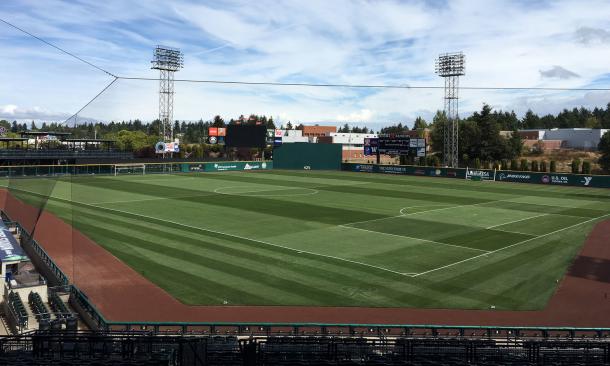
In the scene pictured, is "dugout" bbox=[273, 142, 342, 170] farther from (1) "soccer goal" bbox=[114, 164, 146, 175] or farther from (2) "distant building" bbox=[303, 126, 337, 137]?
(2) "distant building" bbox=[303, 126, 337, 137]

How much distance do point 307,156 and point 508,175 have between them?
3779 cm

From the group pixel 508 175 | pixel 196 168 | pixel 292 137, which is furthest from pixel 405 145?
pixel 292 137

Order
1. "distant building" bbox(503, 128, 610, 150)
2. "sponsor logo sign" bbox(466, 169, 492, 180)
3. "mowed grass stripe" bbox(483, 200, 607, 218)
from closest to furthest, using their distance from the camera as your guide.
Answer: "mowed grass stripe" bbox(483, 200, 607, 218) → "sponsor logo sign" bbox(466, 169, 492, 180) → "distant building" bbox(503, 128, 610, 150)

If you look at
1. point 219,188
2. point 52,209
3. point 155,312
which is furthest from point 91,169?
point 155,312

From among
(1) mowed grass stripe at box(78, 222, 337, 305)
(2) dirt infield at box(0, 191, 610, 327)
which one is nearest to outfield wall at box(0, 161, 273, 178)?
(1) mowed grass stripe at box(78, 222, 337, 305)

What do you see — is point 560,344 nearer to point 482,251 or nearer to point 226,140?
point 482,251

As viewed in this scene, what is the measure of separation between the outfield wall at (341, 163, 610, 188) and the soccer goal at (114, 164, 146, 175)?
39.8m

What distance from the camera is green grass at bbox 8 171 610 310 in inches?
840

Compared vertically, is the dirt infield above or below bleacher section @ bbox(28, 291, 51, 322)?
below

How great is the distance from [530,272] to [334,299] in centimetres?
1087

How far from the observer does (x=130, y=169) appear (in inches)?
3157

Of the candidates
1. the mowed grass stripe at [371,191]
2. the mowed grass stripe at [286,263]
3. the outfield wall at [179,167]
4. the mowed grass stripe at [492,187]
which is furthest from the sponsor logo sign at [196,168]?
the mowed grass stripe at [286,263]

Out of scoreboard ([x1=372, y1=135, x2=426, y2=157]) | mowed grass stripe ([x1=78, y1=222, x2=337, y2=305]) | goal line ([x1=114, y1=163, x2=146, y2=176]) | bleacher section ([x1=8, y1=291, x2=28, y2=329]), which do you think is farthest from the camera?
scoreboard ([x1=372, y1=135, x2=426, y2=157])

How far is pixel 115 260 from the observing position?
25.7 meters
